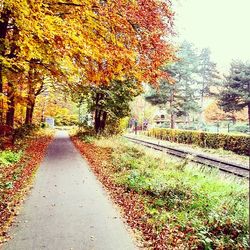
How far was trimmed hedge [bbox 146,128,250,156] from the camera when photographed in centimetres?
2330

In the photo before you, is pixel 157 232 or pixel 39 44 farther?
pixel 39 44

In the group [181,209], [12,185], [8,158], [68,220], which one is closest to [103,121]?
[8,158]

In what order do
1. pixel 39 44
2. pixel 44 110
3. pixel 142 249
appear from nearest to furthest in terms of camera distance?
1. pixel 142 249
2. pixel 39 44
3. pixel 44 110

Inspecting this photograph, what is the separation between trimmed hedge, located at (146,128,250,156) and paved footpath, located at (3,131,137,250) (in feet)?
32.2

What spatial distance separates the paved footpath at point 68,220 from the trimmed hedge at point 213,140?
32.2ft

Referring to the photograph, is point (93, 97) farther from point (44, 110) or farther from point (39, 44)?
point (44, 110)

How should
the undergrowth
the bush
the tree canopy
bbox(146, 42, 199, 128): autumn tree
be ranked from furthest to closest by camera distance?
1. bbox(146, 42, 199, 128): autumn tree
2. the bush
3. the tree canopy
4. the undergrowth

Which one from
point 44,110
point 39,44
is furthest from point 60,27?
point 44,110

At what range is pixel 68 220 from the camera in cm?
709

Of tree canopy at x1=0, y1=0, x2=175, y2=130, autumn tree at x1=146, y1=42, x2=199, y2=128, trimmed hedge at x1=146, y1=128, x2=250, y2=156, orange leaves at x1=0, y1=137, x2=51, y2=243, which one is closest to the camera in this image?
orange leaves at x1=0, y1=137, x2=51, y2=243

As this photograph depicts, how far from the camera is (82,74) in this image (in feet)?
50.2

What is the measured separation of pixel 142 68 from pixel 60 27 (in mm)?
4454

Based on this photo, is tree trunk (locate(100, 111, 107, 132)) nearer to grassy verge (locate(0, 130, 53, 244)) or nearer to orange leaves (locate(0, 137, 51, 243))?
grassy verge (locate(0, 130, 53, 244))

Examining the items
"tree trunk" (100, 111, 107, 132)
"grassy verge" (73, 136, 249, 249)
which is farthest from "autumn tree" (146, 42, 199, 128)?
"grassy verge" (73, 136, 249, 249)
